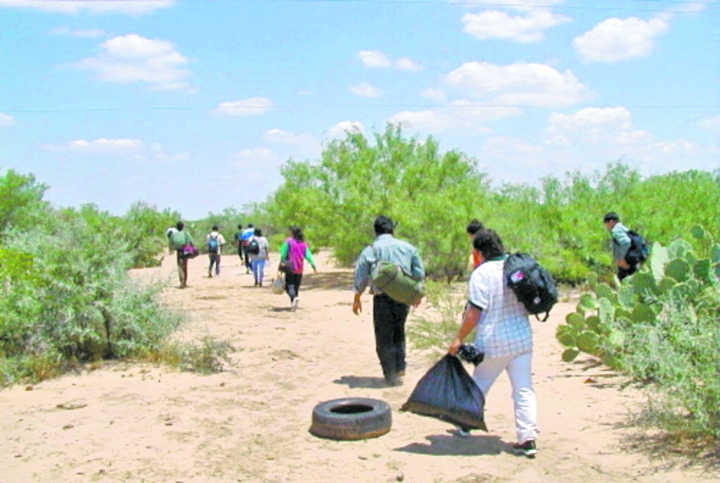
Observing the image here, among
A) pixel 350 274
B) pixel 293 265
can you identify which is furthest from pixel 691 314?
pixel 350 274

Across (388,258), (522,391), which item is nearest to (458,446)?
(522,391)

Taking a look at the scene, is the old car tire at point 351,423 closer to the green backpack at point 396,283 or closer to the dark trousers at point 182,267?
the green backpack at point 396,283

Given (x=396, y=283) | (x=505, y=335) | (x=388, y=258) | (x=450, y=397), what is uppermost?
(x=388, y=258)

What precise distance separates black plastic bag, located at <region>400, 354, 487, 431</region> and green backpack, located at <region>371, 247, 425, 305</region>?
6.71ft

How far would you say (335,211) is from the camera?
69.4 feet

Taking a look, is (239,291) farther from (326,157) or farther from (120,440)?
(120,440)

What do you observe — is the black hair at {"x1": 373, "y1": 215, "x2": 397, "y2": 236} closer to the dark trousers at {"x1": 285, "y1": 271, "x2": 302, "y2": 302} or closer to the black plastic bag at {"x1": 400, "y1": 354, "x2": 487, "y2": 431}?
the black plastic bag at {"x1": 400, "y1": 354, "x2": 487, "y2": 431}

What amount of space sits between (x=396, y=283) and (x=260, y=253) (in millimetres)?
12637

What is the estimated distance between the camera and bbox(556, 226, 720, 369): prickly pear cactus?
7500 mm

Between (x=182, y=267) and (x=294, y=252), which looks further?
(x=182, y=267)

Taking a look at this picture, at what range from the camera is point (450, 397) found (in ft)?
18.8

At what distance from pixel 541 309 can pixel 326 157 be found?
55.8 feet

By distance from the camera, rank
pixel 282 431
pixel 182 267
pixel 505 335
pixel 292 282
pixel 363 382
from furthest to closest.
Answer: pixel 182 267, pixel 292 282, pixel 363 382, pixel 282 431, pixel 505 335

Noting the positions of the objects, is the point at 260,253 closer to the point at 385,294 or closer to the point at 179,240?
the point at 179,240
